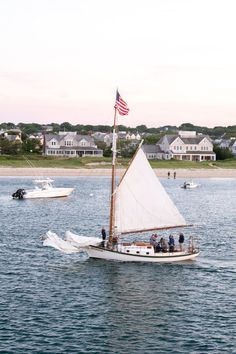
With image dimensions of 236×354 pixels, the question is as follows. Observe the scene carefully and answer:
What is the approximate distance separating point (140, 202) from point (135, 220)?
5.79 feet

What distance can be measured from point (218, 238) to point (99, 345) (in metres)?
39.0

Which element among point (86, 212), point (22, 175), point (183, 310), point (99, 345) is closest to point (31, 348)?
point (99, 345)

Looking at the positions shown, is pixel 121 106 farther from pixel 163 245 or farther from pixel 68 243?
pixel 68 243

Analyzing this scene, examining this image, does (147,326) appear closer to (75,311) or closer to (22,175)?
(75,311)

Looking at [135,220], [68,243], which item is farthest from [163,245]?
[68,243]

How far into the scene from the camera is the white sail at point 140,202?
5797 centimetres

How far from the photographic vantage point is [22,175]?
186 metres

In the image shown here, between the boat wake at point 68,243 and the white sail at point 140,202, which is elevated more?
the white sail at point 140,202

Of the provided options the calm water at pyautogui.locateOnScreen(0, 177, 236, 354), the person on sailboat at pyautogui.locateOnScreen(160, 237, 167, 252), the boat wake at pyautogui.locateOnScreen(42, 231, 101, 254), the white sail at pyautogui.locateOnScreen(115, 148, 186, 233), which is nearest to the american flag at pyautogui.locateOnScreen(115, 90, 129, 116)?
the white sail at pyautogui.locateOnScreen(115, 148, 186, 233)

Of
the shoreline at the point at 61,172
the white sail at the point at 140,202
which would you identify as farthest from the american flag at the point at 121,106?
the shoreline at the point at 61,172

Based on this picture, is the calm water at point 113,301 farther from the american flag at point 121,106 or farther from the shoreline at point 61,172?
the shoreline at point 61,172

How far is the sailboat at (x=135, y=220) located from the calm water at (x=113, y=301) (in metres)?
1.31

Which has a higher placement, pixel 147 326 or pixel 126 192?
→ pixel 126 192

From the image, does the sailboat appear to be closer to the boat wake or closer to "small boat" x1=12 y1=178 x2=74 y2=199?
the boat wake
